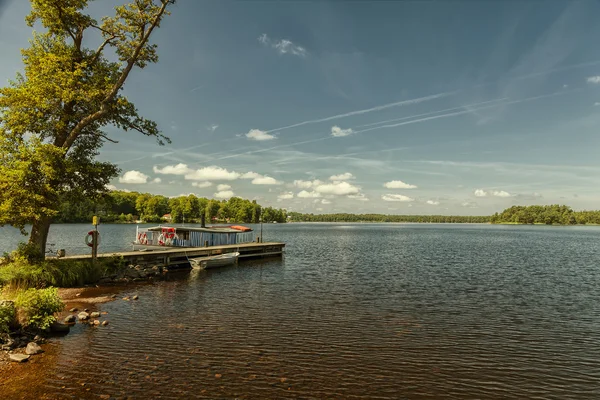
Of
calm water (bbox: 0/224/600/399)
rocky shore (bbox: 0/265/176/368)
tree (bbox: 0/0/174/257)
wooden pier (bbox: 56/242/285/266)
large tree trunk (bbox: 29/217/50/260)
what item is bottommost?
calm water (bbox: 0/224/600/399)

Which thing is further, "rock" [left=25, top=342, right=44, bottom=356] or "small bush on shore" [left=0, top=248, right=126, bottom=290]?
"small bush on shore" [left=0, top=248, right=126, bottom=290]

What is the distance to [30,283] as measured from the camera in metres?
20.6

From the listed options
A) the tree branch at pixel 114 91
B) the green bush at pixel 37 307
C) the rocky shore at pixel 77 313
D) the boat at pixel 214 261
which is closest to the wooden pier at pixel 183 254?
the rocky shore at pixel 77 313

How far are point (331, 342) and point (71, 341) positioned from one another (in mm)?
11752

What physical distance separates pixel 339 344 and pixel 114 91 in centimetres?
2415

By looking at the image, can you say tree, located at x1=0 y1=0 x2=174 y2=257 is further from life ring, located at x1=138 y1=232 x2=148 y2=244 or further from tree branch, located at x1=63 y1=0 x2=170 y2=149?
life ring, located at x1=138 y1=232 x2=148 y2=244

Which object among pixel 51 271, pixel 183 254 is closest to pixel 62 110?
pixel 51 271

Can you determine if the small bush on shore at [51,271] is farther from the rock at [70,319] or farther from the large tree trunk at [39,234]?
the rock at [70,319]

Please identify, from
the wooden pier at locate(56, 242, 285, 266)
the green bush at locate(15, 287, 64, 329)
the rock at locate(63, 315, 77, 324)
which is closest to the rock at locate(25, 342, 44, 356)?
the green bush at locate(15, 287, 64, 329)

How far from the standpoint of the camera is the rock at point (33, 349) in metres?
12.6

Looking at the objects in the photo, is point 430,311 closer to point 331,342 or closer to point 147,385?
point 331,342

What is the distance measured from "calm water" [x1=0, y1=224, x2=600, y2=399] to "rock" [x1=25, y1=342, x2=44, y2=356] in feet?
2.70

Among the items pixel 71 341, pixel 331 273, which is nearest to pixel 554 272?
pixel 331 273

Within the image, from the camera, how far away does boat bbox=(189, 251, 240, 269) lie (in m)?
37.3
